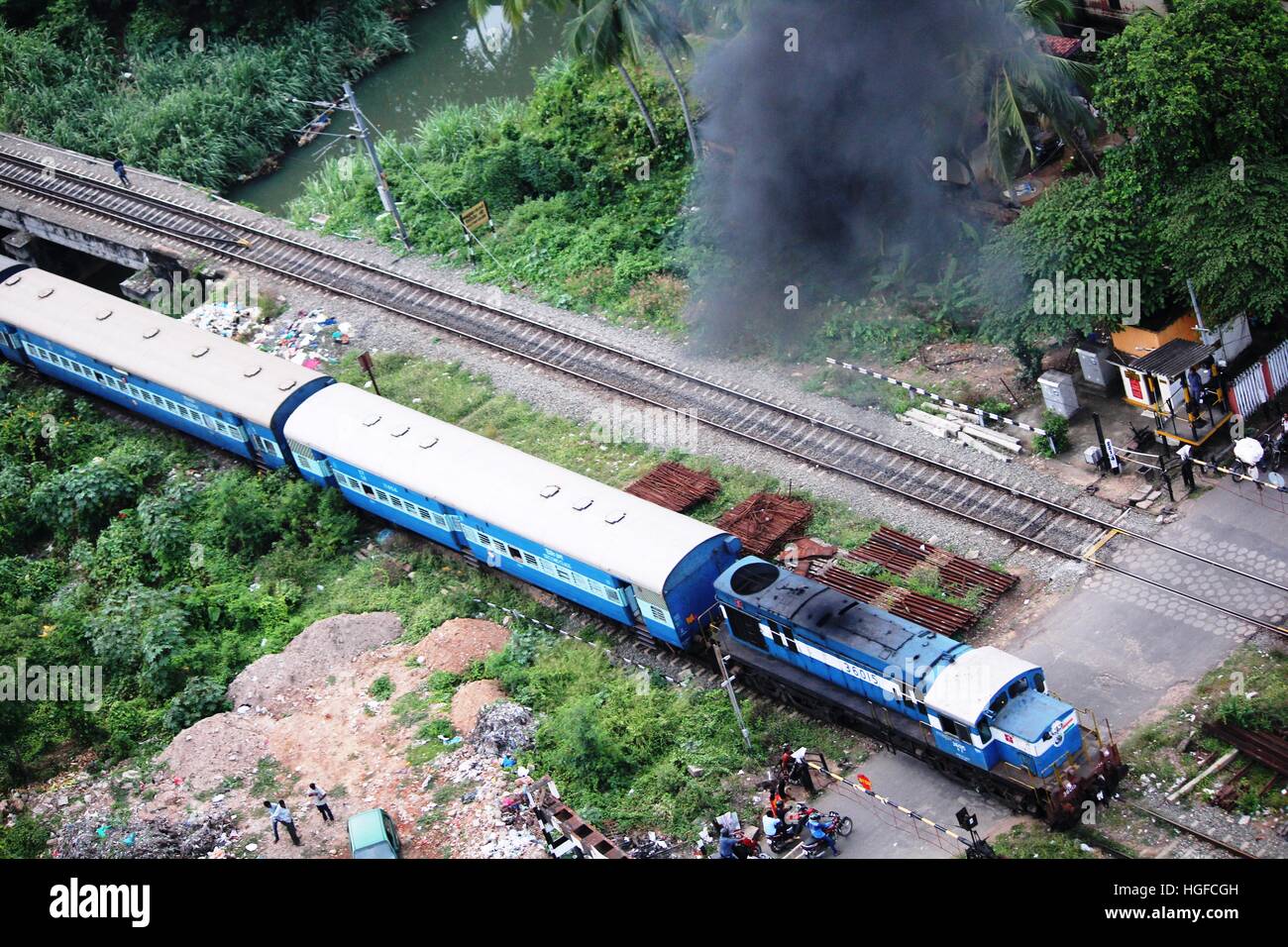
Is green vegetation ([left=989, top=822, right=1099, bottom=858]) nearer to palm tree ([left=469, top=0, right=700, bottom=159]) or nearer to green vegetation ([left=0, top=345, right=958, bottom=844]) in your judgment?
green vegetation ([left=0, top=345, right=958, bottom=844])

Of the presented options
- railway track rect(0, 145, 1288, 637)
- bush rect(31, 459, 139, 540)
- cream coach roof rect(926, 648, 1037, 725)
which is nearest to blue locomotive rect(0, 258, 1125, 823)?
cream coach roof rect(926, 648, 1037, 725)

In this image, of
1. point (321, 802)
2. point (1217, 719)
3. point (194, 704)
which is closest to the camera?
point (1217, 719)

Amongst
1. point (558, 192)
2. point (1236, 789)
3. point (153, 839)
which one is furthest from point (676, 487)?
point (558, 192)

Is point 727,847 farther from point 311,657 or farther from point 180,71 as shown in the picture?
point 180,71

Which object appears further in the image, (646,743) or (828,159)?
(828,159)
